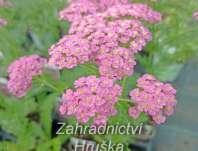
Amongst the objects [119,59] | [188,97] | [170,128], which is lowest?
[170,128]

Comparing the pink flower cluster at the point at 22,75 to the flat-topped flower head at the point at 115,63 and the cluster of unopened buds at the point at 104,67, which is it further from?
the flat-topped flower head at the point at 115,63

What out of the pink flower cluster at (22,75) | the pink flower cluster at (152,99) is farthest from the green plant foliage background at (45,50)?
the pink flower cluster at (152,99)

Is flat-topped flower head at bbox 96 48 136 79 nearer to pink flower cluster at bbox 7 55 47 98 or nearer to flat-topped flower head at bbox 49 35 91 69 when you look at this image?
flat-topped flower head at bbox 49 35 91 69

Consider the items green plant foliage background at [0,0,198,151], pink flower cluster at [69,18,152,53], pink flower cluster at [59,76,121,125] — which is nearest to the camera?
pink flower cluster at [59,76,121,125]

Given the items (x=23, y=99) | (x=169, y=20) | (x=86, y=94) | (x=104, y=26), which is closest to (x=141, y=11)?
(x=104, y=26)

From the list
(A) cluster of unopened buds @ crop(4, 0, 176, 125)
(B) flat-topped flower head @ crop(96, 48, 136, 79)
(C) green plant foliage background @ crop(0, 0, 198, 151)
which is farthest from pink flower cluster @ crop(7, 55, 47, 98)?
(B) flat-topped flower head @ crop(96, 48, 136, 79)

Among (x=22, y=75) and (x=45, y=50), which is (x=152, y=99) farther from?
(x=45, y=50)

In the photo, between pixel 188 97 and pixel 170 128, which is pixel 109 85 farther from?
pixel 188 97
